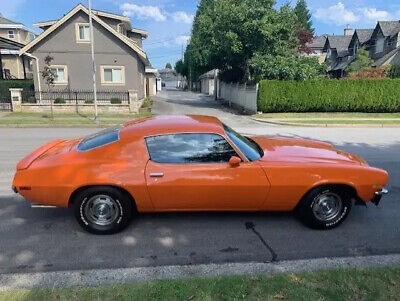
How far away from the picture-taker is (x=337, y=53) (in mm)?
48344

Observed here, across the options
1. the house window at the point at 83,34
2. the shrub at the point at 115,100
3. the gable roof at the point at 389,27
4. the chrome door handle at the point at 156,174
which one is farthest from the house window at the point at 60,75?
the gable roof at the point at 389,27

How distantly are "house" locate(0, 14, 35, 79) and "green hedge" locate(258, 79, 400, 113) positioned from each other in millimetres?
22690

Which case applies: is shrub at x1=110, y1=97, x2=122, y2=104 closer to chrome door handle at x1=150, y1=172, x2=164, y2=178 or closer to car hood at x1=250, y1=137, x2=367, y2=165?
car hood at x1=250, y1=137, x2=367, y2=165

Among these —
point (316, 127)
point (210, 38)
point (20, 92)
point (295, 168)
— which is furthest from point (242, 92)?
point (295, 168)

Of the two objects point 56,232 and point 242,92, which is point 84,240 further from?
point 242,92

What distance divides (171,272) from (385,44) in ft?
135

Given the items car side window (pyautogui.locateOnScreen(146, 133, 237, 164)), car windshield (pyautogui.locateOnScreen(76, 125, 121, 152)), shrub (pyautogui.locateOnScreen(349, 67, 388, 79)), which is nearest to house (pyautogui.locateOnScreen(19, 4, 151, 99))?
shrub (pyautogui.locateOnScreen(349, 67, 388, 79))

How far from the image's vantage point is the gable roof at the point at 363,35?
4075 cm

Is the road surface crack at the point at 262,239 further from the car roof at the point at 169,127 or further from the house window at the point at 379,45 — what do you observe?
the house window at the point at 379,45

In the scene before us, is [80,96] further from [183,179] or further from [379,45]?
[379,45]

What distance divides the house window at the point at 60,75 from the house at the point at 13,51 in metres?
8.05

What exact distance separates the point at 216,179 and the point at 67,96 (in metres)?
21.5

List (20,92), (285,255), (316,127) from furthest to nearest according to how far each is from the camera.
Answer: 1. (20,92)
2. (316,127)
3. (285,255)

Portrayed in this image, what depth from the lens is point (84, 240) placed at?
3742 millimetres
